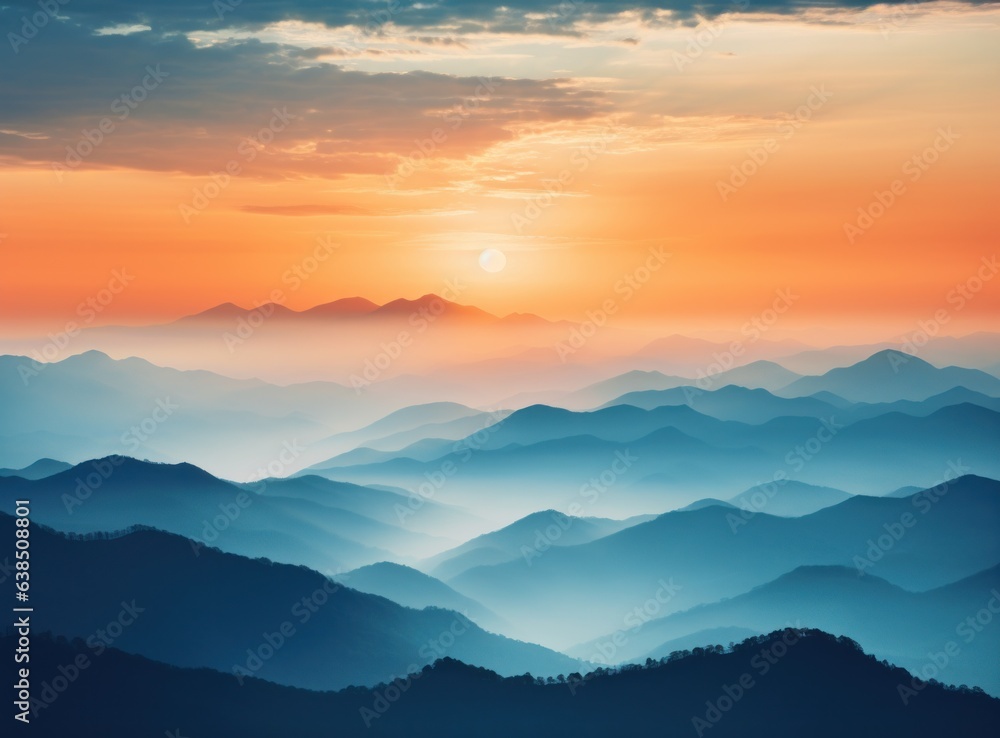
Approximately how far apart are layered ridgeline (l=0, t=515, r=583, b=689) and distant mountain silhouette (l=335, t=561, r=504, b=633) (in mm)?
35413

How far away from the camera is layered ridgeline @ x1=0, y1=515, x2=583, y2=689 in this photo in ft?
355

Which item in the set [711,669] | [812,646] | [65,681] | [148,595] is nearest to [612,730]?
[711,669]

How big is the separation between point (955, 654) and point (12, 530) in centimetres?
13071

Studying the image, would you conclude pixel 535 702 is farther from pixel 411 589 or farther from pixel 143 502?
pixel 143 502

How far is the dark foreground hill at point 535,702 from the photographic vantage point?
264ft

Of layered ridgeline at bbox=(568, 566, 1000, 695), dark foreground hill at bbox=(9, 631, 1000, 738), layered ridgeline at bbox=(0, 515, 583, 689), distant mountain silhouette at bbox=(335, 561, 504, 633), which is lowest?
distant mountain silhouette at bbox=(335, 561, 504, 633)

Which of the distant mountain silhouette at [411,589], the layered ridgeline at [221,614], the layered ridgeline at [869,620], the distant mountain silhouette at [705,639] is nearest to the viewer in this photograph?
the layered ridgeline at [221,614]

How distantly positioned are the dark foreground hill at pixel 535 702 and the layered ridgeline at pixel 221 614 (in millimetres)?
23429

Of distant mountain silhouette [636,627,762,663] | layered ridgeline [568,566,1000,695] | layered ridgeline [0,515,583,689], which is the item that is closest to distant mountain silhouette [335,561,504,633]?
layered ridgeline [568,566,1000,695]

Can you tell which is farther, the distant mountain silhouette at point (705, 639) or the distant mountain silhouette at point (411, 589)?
the distant mountain silhouette at point (411, 589)

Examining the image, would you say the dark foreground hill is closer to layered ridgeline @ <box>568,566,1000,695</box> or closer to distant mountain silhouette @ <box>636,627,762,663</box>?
distant mountain silhouette @ <box>636,627,762,663</box>

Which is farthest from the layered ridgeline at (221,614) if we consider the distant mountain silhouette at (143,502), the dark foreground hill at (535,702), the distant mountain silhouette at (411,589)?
the distant mountain silhouette at (143,502)

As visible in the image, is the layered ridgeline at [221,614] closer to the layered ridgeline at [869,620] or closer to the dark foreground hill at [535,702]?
the dark foreground hill at [535,702]

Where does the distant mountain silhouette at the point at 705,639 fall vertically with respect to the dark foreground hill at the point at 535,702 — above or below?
below
